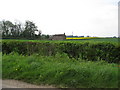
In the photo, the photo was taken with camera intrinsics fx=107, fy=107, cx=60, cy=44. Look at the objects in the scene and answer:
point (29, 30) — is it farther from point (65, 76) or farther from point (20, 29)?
point (65, 76)

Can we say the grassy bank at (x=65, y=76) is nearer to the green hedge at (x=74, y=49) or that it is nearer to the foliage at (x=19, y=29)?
the green hedge at (x=74, y=49)

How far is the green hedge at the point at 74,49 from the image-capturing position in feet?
22.6

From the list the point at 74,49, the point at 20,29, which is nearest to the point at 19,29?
the point at 20,29

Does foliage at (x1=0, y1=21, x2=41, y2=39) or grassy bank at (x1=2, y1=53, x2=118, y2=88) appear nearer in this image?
grassy bank at (x1=2, y1=53, x2=118, y2=88)

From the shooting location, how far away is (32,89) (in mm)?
3527

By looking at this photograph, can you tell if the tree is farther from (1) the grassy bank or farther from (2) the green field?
(1) the grassy bank

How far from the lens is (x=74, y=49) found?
790cm

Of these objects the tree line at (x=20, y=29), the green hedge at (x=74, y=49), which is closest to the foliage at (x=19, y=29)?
the tree line at (x=20, y=29)

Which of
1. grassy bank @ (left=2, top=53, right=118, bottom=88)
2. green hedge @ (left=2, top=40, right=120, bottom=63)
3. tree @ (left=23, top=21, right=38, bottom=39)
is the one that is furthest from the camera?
tree @ (left=23, top=21, right=38, bottom=39)

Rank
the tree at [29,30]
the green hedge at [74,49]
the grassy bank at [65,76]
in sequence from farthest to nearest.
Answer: the tree at [29,30] → the green hedge at [74,49] → the grassy bank at [65,76]

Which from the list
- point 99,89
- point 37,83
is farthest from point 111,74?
point 37,83

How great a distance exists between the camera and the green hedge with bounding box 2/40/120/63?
6895 mm

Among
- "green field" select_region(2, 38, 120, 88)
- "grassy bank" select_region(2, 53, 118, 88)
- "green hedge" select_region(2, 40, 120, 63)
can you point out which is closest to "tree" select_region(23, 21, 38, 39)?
"green hedge" select_region(2, 40, 120, 63)

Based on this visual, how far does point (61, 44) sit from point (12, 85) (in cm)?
497
